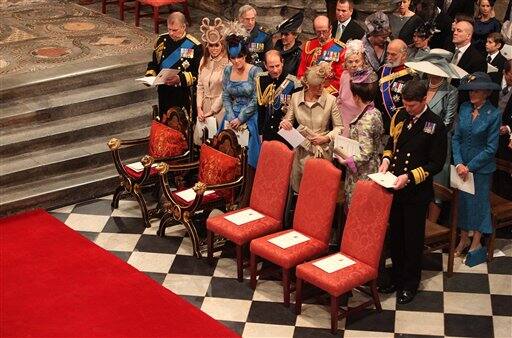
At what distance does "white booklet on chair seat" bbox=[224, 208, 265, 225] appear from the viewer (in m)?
8.14

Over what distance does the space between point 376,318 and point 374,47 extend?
104 inches

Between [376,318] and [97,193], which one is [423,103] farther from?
[97,193]

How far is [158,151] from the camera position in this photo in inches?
365

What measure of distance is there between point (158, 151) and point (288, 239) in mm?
1956

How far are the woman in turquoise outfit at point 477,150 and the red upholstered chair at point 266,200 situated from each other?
1.35m

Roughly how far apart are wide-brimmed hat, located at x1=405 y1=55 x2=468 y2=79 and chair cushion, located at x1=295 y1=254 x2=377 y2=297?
1.65m

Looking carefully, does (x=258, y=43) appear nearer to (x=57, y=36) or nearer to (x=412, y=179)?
(x=412, y=179)

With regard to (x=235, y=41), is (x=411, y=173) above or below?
below

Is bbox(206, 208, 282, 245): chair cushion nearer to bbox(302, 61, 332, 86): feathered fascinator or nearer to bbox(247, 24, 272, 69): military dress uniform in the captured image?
bbox(302, 61, 332, 86): feathered fascinator

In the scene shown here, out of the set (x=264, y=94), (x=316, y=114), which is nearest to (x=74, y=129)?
(x=264, y=94)

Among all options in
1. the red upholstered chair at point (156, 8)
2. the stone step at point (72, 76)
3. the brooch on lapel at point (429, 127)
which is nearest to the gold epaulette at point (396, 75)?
the brooch on lapel at point (429, 127)

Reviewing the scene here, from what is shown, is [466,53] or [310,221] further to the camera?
[466,53]

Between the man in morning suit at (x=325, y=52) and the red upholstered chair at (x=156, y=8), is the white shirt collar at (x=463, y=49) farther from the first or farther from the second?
the red upholstered chair at (x=156, y=8)

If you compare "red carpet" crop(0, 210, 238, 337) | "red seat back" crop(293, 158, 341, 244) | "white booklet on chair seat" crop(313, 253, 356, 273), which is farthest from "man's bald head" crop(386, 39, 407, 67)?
"red carpet" crop(0, 210, 238, 337)
